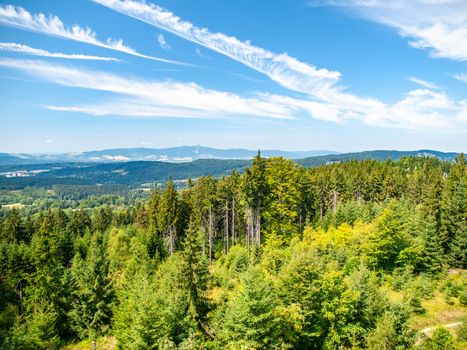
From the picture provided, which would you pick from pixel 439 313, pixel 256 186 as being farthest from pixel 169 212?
pixel 439 313

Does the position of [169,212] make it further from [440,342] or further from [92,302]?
[440,342]

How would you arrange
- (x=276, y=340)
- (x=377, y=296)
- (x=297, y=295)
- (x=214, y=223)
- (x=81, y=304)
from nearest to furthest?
1. (x=276, y=340)
2. (x=297, y=295)
3. (x=377, y=296)
4. (x=81, y=304)
5. (x=214, y=223)

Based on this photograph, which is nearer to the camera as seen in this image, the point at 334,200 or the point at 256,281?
the point at 256,281

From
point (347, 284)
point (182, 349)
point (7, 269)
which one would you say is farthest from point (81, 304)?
point (347, 284)

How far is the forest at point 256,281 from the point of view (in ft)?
67.7

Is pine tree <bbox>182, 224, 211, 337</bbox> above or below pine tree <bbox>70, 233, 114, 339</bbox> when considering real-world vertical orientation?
above

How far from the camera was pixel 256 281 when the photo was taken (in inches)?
774

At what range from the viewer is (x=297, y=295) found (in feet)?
71.4

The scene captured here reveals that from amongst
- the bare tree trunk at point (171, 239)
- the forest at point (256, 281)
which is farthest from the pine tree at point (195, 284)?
the bare tree trunk at point (171, 239)

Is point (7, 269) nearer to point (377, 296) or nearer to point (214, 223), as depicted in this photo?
point (214, 223)

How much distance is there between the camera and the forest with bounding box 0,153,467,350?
67.7 feet

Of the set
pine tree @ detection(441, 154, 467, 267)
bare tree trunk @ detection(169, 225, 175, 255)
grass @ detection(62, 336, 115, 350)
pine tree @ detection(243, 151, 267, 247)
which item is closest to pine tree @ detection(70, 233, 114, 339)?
grass @ detection(62, 336, 115, 350)

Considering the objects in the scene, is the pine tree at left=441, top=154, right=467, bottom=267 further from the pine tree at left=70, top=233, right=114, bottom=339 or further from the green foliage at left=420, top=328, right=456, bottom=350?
the pine tree at left=70, top=233, right=114, bottom=339

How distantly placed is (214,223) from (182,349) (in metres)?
43.9
